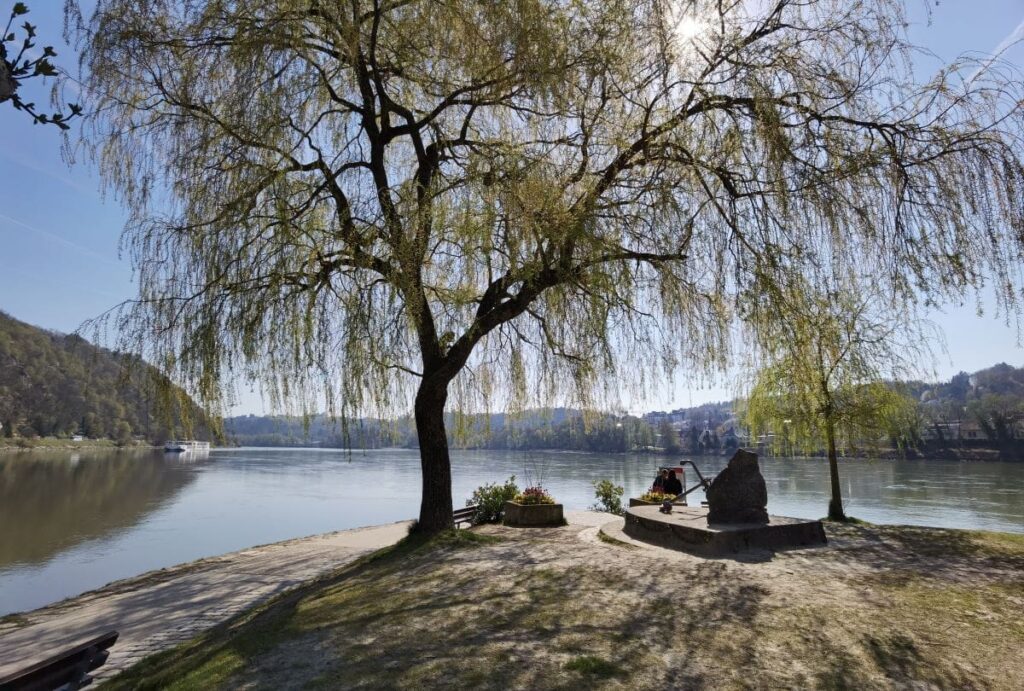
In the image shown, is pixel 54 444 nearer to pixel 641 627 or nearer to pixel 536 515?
pixel 536 515

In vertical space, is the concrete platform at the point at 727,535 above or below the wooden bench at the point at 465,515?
above

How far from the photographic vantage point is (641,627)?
4.52 meters

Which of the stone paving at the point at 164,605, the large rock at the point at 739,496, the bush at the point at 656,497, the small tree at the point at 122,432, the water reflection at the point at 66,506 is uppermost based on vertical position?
the small tree at the point at 122,432

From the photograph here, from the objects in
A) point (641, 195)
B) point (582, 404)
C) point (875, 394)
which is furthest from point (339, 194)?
point (875, 394)

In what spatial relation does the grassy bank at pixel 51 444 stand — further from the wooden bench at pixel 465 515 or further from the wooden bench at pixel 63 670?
the wooden bench at pixel 63 670

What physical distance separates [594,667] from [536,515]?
712cm

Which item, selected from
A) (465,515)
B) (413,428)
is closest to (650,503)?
(465,515)

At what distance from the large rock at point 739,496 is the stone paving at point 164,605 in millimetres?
5326

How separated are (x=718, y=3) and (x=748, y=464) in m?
5.43

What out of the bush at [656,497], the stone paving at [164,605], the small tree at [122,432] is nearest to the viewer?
the stone paving at [164,605]

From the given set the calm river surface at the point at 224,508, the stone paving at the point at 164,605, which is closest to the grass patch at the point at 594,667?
the stone paving at the point at 164,605

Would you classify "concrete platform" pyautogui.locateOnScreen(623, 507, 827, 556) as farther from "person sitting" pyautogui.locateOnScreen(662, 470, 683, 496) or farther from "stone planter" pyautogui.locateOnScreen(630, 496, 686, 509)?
"person sitting" pyautogui.locateOnScreen(662, 470, 683, 496)

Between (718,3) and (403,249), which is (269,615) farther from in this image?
(718,3)

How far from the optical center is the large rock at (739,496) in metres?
7.95
